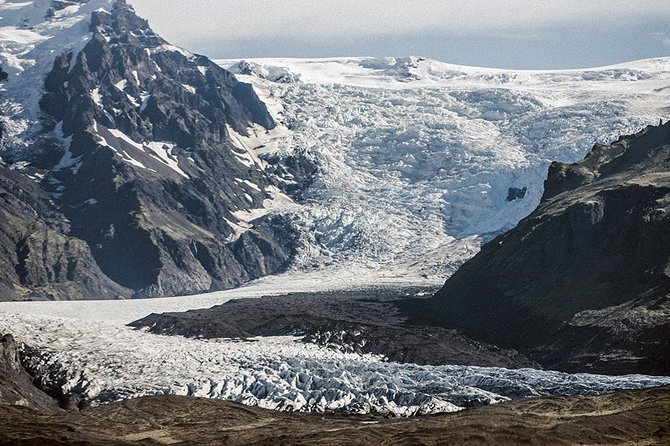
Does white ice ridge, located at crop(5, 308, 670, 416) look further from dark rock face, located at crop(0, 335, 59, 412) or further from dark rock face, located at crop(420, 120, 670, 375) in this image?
dark rock face, located at crop(420, 120, 670, 375)

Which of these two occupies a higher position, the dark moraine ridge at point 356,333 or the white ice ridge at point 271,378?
the white ice ridge at point 271,378

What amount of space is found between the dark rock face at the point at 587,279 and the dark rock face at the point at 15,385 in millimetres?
61494

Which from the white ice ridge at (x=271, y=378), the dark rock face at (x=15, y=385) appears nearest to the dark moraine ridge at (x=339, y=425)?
the dark rock face at (x=15, y=385)

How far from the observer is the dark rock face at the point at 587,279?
391 feet

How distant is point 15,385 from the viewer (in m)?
90.7

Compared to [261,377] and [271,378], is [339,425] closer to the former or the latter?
[271,378]

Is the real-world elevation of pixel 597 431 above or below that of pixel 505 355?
above

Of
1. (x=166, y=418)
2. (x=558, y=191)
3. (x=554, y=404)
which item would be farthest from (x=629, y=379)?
(x=558, y=191)

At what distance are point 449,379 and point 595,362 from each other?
2649 cm

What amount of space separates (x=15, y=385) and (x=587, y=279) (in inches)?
3229

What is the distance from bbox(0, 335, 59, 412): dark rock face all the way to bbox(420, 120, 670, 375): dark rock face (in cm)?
6149

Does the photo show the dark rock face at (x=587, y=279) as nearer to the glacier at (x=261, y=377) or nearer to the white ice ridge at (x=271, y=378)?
the glacier at (x=261, y=377)

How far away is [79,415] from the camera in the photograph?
256ft

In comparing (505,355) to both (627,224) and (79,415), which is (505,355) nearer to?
(627,224)
